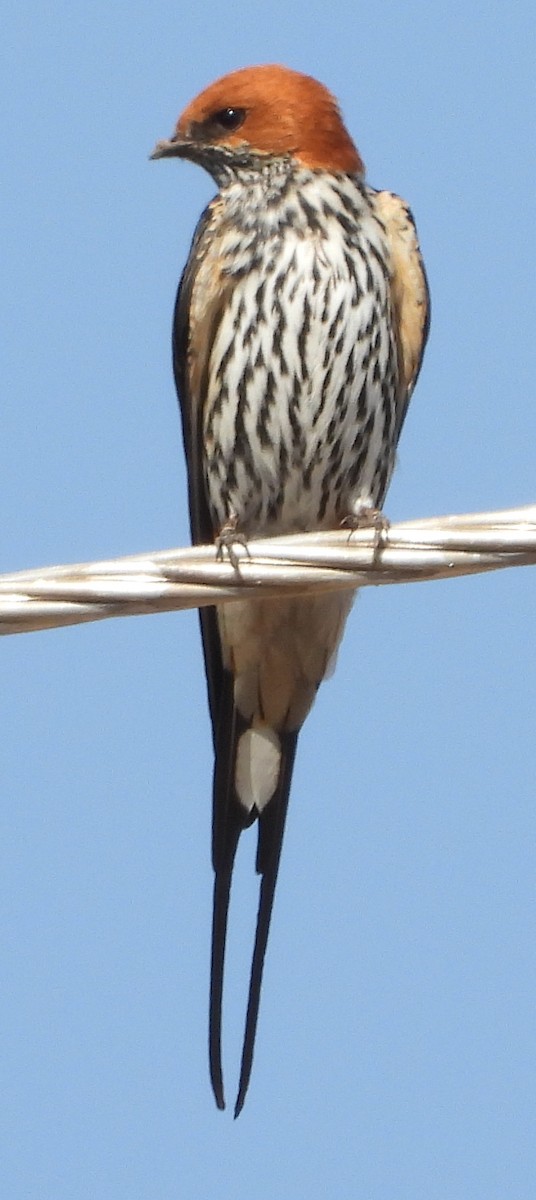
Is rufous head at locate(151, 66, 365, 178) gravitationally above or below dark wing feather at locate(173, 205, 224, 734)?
above

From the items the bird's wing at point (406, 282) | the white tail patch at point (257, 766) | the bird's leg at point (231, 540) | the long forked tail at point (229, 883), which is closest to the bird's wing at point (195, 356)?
the bird's leg at point (231, 540)

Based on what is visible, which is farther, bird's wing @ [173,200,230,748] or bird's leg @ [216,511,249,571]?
bird's wing @ [173,200,230,748]

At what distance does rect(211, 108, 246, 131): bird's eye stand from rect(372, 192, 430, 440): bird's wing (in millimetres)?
417

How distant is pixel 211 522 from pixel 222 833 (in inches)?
34.8

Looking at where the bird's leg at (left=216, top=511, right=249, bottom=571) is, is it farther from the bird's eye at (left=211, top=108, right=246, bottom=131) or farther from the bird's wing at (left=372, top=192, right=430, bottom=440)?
the bird's eye at (left=211, top=108, right=246, bottom=131)

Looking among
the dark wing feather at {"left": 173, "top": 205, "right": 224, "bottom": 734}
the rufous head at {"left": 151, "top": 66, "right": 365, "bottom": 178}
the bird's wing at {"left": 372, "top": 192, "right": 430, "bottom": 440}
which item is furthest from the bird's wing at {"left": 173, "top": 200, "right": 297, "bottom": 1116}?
the bird's wing at {"left": 372, "top": 192, "right": 430, "bottom": 440}

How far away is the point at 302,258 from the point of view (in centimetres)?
509

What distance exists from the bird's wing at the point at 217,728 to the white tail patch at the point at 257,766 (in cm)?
2

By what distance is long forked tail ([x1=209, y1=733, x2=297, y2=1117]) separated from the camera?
206 inches

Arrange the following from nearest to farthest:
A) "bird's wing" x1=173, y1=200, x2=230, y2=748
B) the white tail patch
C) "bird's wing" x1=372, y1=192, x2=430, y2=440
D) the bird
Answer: the bird → "bird's wing" x1=173, y1=200, x2=230, y2=748 → "bird's wing" x1=372, y1=192, x2=430, y2=440 → the white tail patch

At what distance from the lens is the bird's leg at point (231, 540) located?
11.1 feet

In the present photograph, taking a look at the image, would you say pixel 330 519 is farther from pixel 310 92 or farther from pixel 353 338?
pixel 310 92

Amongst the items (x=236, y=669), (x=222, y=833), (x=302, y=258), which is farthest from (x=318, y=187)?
(x=222, y=833)

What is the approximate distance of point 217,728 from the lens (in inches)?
225
